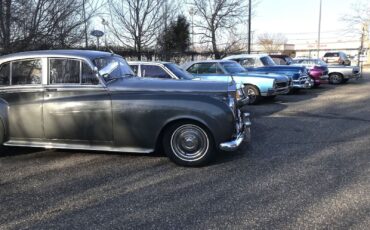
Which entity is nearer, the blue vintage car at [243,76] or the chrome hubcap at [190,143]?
the chrome hubcap at [190,143]

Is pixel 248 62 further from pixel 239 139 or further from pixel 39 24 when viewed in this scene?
pixel 239 139

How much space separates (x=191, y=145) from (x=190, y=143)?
0.03 meters

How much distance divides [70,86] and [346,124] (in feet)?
20.0

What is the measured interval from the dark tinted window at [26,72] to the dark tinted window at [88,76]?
0.71 m

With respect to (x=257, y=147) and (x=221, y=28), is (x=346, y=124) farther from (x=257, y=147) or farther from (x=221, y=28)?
(x=221, y=28)

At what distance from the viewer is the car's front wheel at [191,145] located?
5969 millimetres

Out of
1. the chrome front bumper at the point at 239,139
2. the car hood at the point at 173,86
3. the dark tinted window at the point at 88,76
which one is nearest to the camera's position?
the chrome front bumper at the point at 239,139

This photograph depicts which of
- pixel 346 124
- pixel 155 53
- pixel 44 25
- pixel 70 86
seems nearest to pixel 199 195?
pixel 70 86

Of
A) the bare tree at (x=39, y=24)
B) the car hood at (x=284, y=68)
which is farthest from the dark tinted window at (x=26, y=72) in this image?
the car hood at (x=284, y=68)

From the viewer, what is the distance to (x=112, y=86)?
20.5 feet

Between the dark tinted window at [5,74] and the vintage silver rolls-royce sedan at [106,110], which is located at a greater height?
the dark tinted window at [5,74]

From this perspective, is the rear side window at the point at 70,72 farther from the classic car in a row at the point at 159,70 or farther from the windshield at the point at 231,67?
the windshield at the point at 231,67

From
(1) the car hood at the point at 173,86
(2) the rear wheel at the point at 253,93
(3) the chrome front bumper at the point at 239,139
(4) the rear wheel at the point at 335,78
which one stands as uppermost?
(1) the car hood at the point at 173,86

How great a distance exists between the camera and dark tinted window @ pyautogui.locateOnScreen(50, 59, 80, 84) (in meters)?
6.38
